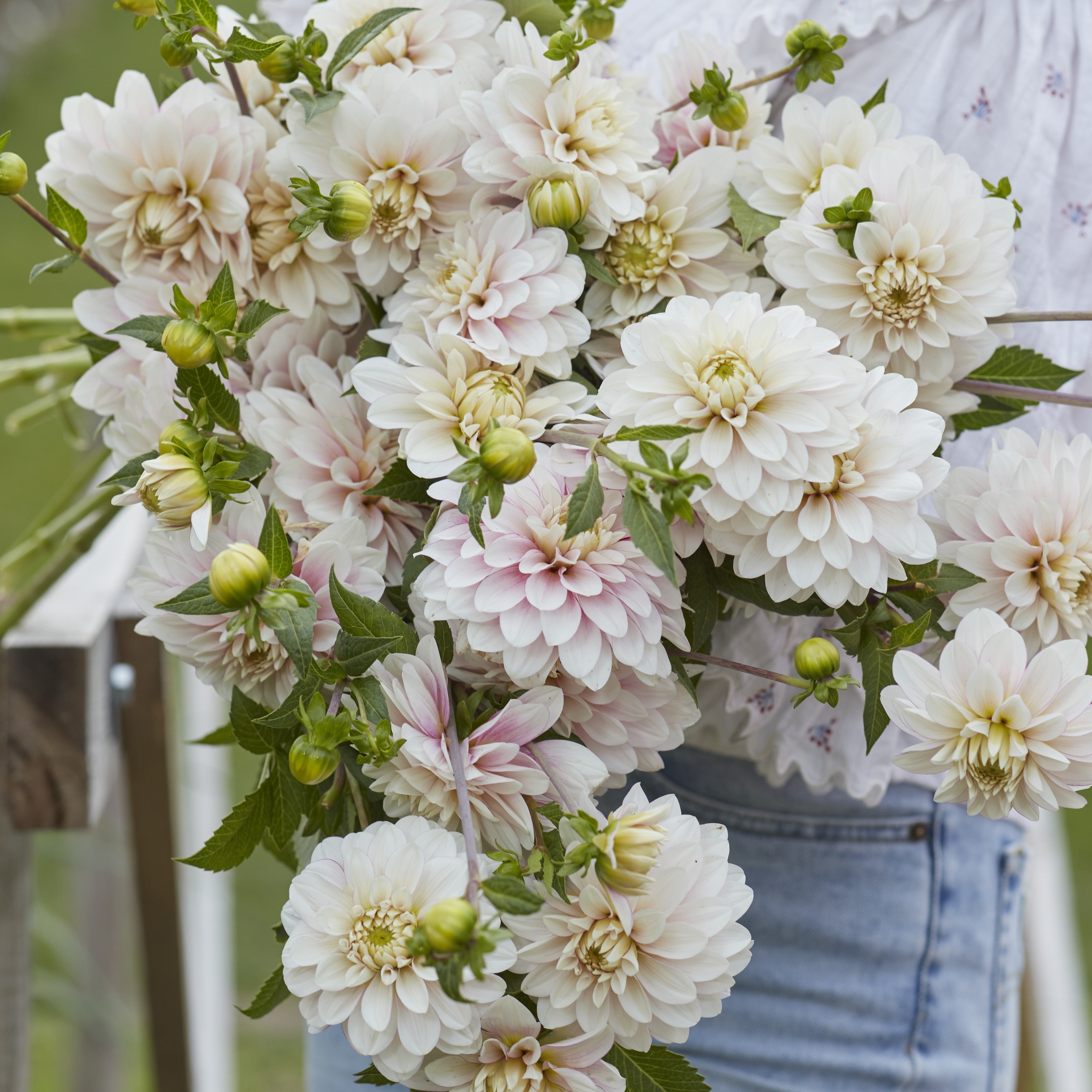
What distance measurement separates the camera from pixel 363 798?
40cm

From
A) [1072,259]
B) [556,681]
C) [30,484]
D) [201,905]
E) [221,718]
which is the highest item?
[30,484]

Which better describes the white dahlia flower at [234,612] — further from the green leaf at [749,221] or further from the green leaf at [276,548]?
the green leaf at [749,221]

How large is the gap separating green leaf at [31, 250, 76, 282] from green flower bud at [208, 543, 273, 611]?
15 centimetres

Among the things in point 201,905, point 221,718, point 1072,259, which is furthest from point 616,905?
point 201,905

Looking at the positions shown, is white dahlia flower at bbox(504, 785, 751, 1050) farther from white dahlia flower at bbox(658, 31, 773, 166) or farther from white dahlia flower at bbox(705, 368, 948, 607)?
white dahlia flower at bbox(658, 31, 773, 166)

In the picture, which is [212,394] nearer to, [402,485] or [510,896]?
[402,485]

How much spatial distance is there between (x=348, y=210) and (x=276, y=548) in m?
0.11

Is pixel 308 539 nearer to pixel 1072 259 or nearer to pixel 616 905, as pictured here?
pixel 616 905

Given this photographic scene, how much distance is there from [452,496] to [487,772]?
9cm

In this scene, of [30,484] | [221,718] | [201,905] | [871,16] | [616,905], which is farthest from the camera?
[30,484]

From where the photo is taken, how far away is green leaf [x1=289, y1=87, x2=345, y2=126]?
385 mm

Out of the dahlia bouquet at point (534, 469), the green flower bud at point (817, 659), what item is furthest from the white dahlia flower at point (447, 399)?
the green flower bud at point (817, 659)

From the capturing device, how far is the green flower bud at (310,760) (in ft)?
1.10

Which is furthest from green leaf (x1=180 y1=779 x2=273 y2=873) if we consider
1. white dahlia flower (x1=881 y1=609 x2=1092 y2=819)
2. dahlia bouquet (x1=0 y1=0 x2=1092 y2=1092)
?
white dahlia flower (x1=881 y1=609 x2=1092 y2=819)
